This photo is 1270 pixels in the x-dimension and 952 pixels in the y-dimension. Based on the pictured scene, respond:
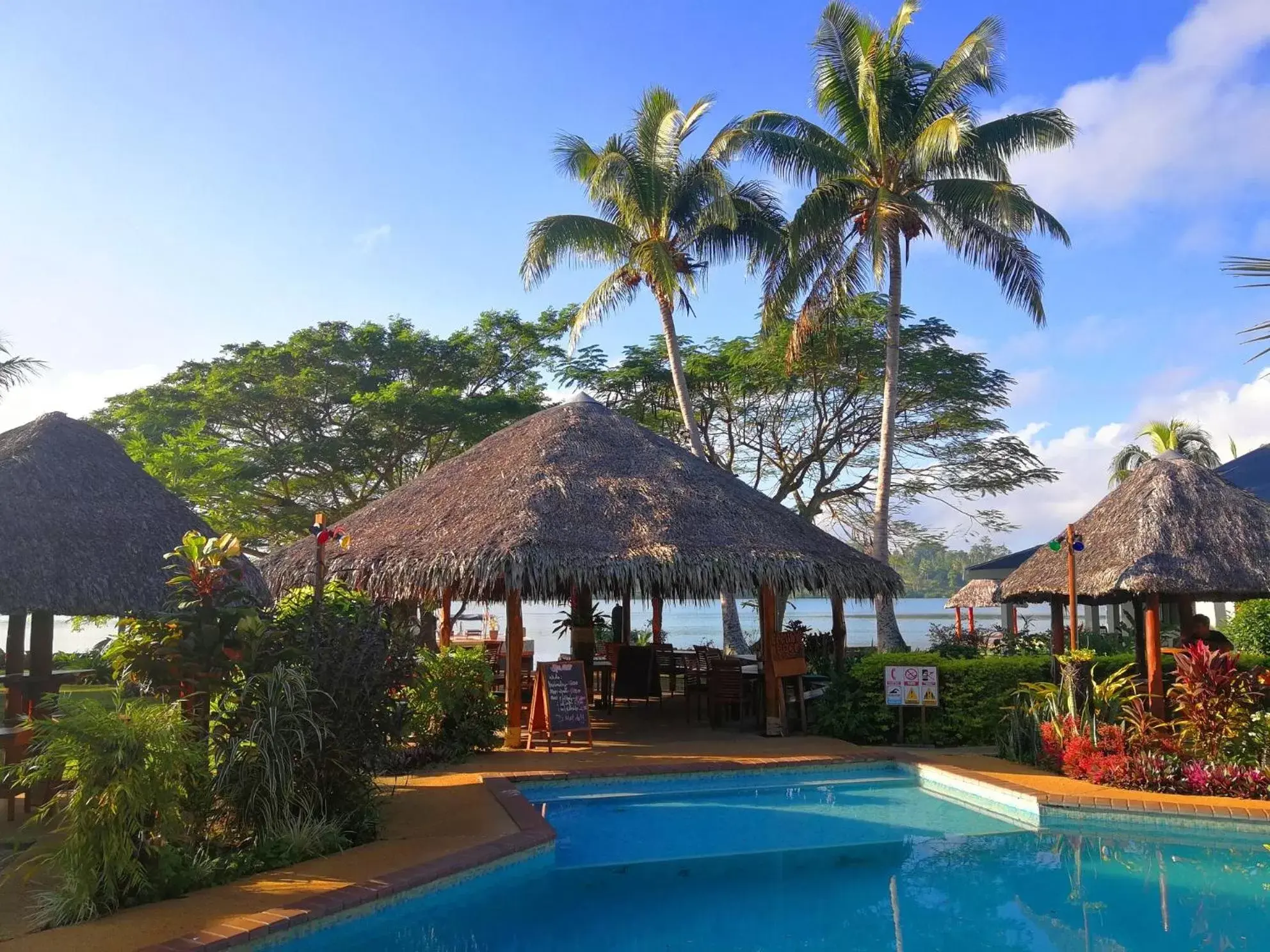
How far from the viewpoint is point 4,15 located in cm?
796

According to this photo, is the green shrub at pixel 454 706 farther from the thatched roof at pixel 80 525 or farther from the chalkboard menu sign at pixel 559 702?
the thatched roof at pixel 80 525

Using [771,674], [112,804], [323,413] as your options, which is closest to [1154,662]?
[771,674]

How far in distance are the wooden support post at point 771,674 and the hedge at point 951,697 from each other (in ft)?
2.23

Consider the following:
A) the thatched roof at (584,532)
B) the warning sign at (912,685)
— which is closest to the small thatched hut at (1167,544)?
the warning sign at (912,685)

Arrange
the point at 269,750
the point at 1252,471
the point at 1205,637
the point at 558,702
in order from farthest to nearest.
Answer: the point at 1252,471
the point at 558,702
the point at 1205,637
the point at 269,750

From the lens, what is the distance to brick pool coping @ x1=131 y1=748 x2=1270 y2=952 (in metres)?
4.89

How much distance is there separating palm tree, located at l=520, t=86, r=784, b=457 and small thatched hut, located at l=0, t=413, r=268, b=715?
10086 mm

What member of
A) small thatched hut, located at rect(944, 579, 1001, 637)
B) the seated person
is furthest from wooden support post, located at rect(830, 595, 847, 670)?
small thatched hut, located at rect(944, 579, 1001, 637)

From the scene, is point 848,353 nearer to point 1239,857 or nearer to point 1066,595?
point 1066,595

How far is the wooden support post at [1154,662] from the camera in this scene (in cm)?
926

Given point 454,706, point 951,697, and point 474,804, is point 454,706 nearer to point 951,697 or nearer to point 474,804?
point 474,804

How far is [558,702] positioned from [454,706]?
1180mm

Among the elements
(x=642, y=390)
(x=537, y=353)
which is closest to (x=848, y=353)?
(x=642, y=390)

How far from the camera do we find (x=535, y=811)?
7836mm
